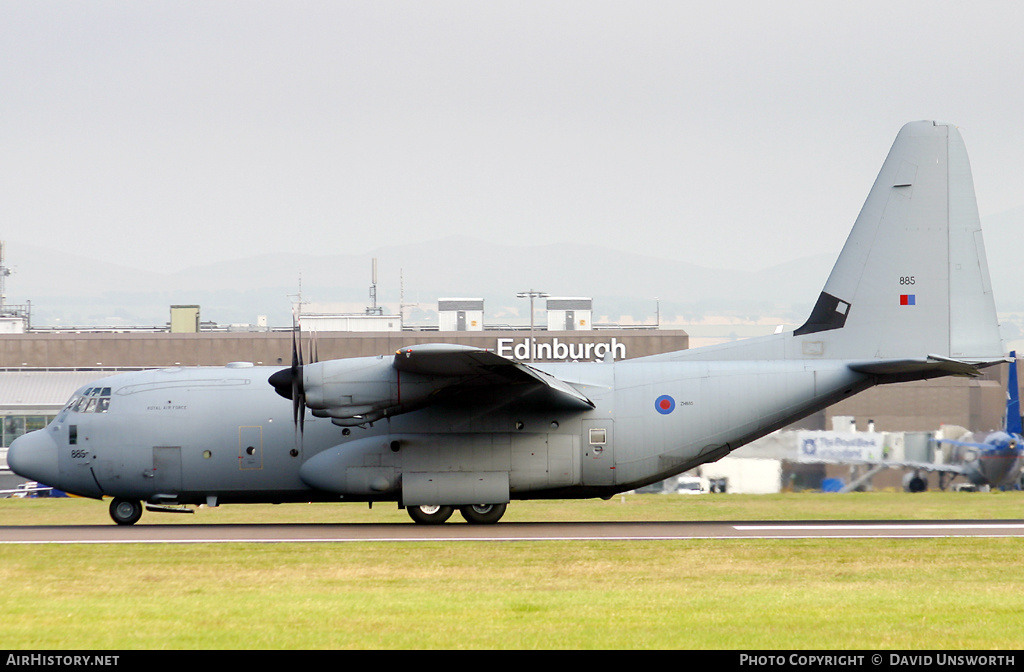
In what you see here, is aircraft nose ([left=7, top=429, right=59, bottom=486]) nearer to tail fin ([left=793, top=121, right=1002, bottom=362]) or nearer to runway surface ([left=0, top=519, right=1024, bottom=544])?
runway surface ([left=0, top=519, right=1024, bottom=544])

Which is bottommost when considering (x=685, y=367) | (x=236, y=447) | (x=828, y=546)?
(x=828, y=546)

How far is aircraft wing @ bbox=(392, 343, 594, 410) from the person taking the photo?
2141cm

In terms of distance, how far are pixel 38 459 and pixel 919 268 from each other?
20.5 meters

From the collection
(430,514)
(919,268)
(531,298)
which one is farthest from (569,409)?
(531,298)

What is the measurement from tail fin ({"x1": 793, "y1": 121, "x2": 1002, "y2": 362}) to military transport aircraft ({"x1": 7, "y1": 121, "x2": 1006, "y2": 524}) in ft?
0.11

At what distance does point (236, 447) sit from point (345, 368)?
397 centimetres

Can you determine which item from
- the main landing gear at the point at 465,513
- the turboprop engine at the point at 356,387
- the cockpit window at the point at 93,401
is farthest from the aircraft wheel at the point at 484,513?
the cockpit window at the point at 93,401

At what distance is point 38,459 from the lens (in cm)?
2489

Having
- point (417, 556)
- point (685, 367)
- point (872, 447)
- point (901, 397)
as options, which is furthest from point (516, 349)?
point (417, 556)

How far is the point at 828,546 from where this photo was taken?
20531mm

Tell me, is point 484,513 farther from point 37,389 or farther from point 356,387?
point 37,389

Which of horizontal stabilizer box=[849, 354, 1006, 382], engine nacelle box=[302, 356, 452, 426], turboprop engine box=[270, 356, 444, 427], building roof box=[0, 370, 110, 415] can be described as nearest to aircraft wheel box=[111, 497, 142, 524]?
turboprop engine box=[270, 356, 444, 427]

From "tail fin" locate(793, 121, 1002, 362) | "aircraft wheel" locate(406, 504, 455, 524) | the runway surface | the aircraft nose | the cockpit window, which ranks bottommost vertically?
the runway surface

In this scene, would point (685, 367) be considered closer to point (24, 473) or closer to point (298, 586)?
point (298, 586)
